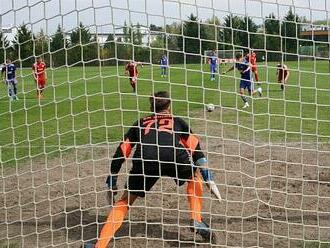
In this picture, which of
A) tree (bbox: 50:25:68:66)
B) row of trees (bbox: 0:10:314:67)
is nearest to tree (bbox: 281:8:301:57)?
row of trees (bbox: 0:10:314:67)

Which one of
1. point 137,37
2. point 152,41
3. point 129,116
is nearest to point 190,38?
point 152,41

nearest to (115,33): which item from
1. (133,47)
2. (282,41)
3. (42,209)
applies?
(133,47)

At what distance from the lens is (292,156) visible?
32.1 feet

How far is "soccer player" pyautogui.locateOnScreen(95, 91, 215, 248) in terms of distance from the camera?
233 inches

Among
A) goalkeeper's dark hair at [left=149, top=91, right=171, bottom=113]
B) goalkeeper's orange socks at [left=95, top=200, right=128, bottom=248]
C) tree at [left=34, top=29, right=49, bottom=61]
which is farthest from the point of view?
goalkeeper's dark hair at [left=149, top=91, right=171, bottom=113]

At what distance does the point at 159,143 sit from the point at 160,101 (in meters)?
0.46

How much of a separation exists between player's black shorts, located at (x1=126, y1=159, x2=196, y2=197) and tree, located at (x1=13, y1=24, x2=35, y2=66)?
1.64 metres

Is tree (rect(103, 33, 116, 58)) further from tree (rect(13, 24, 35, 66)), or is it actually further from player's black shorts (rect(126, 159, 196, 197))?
player's black shorts (rect(126, 159, 196, 197))

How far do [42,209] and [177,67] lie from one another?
2.55 m

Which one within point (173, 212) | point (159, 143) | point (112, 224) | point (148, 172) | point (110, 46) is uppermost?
point (110, 46)

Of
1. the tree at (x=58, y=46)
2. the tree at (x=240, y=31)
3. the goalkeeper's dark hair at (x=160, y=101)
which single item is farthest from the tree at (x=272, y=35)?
the tree at (x=58, y=46)

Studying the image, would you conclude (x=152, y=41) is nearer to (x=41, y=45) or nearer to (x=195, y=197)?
(x=41, y=45)

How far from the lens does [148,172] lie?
599cm

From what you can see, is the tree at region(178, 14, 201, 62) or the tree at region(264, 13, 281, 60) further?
the tree at region(264, 13, 281, 60)
